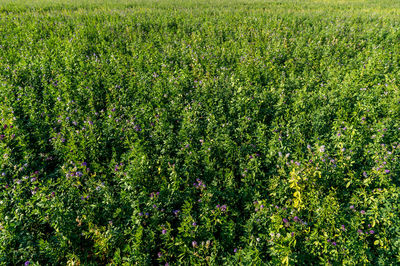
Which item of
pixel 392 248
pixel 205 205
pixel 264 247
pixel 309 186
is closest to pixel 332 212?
pixel 309 186

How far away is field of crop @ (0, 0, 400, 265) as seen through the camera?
9.77ft

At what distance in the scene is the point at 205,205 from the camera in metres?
3.25

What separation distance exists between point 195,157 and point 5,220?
2898mm

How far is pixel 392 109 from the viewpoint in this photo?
515 centimetres

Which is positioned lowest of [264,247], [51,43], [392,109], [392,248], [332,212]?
[264,247]

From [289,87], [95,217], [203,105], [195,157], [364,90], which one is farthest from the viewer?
[289,87]

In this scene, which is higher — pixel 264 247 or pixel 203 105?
pixel 203 105

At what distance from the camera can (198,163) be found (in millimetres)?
4238

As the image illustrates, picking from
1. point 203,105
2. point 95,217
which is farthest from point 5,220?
point 203,105

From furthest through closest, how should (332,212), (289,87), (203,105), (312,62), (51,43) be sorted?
(51,43), (312,62), (289,87), (203,105), (332,212)

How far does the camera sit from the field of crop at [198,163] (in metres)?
2.98

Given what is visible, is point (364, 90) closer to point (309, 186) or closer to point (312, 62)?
point (312, 62)

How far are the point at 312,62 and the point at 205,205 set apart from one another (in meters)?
7.87

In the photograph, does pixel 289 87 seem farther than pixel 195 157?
Yes
